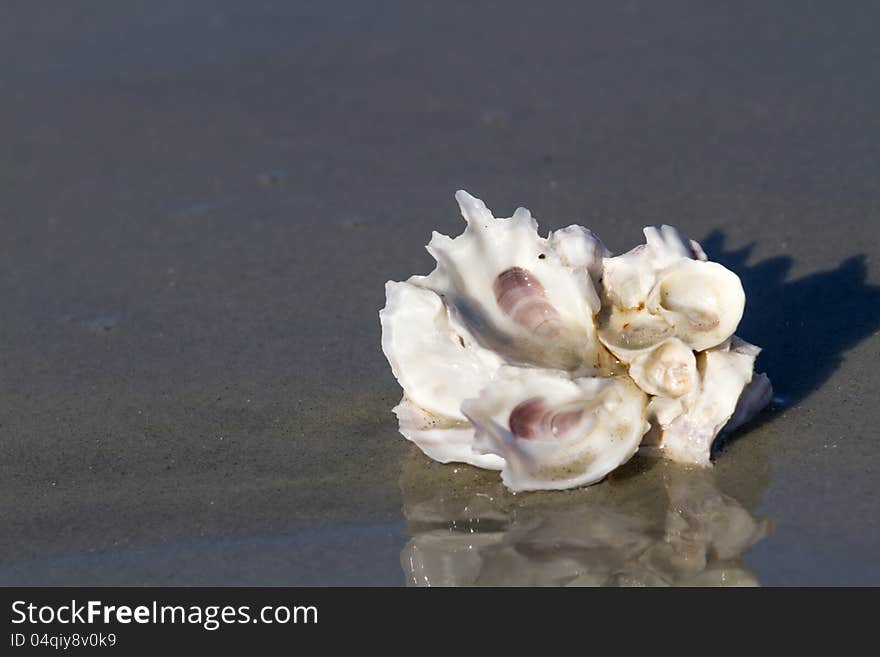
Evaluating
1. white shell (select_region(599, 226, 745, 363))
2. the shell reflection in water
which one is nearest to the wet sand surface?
the shell reflection in water

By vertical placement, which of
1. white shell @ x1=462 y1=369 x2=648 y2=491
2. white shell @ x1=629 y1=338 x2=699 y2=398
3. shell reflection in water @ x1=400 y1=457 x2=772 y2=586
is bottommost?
shell reflection in water @ x1=400 y1=457 x2=772 y2=586

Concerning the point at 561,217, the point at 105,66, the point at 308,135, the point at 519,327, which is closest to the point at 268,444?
the point at 519,327

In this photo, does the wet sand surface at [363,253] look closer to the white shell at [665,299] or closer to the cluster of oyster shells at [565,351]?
the cluster of oyster shells at [565,351]

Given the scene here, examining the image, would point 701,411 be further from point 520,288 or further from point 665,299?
point 520,288

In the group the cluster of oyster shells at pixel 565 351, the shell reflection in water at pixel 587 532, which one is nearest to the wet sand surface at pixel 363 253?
the shell reflection in water at pixel 587 532

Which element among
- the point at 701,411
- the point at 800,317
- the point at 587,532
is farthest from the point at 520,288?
the point at 800,317

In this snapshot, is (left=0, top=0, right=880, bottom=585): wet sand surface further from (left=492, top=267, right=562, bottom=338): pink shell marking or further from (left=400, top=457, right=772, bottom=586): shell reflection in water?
(left=492, top=267, right=562, bottom=338): pink shell marking
